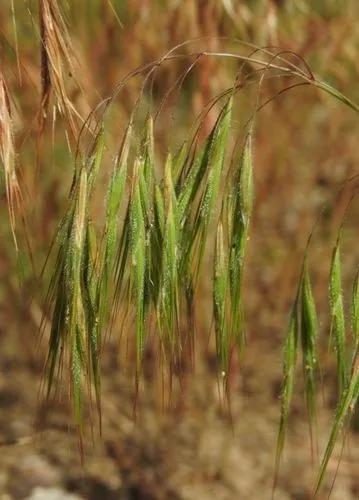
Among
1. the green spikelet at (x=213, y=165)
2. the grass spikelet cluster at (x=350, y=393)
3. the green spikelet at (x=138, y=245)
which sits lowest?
the grass spikelet cluster at (x=350, y=393)

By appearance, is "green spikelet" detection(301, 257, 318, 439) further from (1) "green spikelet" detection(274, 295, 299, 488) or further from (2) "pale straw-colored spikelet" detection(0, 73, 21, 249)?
(2) "pale straw-colored spikelet" detection(0, 73, 21, 249)

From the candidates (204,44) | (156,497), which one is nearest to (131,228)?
(156,497)

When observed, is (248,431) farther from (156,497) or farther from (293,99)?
(293,99)

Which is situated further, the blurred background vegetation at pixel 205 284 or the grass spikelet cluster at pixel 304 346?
the blurred background vegetation at pixel 205 284

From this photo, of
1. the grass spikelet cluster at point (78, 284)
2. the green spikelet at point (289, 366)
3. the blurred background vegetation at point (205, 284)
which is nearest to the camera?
the grass spikelet cluster at point (78, 284)

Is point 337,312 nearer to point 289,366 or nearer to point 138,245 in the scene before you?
point 289,366

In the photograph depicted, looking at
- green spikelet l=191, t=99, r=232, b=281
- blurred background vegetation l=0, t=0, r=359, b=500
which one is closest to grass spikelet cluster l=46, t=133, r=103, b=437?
green spikelet l=191, t=99, r=232, b=281

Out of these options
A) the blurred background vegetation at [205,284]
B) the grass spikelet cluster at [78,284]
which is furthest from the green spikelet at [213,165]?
the blurred background vegetation at [205,284]

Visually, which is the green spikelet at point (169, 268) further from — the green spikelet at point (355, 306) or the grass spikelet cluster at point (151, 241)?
the green spikelet at point (355, 306)

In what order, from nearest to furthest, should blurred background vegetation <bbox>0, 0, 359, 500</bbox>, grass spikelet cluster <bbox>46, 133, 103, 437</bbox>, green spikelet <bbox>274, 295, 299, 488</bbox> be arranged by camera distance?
grass spikelet cluster <bbox>46, 133, 103, 437</bbox>
green spikelet <bbox>274, 295, 299, 488</bbox>
blurred background vegetation <bbox>0, 0, 359, 500</bbox>

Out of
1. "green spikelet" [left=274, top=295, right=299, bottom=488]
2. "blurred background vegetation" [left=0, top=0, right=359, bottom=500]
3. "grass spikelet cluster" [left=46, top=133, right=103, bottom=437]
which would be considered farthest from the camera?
"blurred background vegetation" [left=0, top=0, right=359, bottom=500]
